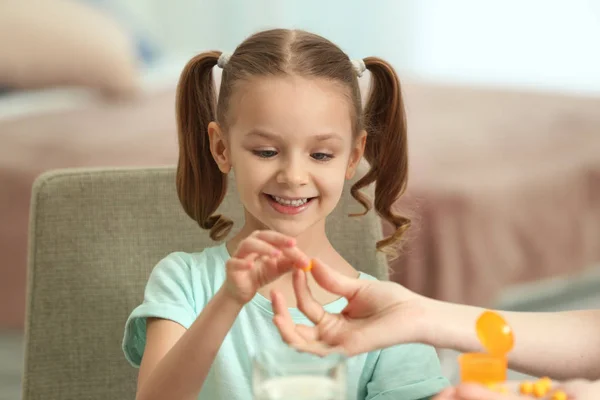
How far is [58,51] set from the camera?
334 centimetres

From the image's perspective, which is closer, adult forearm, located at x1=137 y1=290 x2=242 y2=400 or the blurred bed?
adult forearm, located at x1=137 y1=290 x2=242 y2=400

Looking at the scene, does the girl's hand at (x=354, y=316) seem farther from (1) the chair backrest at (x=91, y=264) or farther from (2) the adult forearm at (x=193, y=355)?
(1) the chair backrest at (x=91, y=264)

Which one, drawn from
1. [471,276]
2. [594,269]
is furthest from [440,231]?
[594,269]

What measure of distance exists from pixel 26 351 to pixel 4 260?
140cm

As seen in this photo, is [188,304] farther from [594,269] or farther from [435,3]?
[435,3]

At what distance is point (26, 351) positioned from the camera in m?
1.39

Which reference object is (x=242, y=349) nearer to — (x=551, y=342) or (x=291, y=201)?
(x=291, y=201)

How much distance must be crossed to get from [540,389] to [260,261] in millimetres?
306

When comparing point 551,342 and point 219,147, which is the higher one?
point 219,147

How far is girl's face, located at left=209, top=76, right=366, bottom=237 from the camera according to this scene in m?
1.17

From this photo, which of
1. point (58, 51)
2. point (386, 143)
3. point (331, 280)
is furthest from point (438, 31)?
point (331, 280)

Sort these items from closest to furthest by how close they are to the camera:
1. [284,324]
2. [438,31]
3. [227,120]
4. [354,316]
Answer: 1. [284,324]
2. [354,316]
3. [227,120]
4. [438,31]

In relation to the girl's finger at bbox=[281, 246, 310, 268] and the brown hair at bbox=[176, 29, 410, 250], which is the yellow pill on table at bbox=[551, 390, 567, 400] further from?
the brown hair at bbox=[176, 29, 410, 250]

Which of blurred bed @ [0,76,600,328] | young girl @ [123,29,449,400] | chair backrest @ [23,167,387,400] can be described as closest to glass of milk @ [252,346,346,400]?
young girl @ [123,29,449,400]
